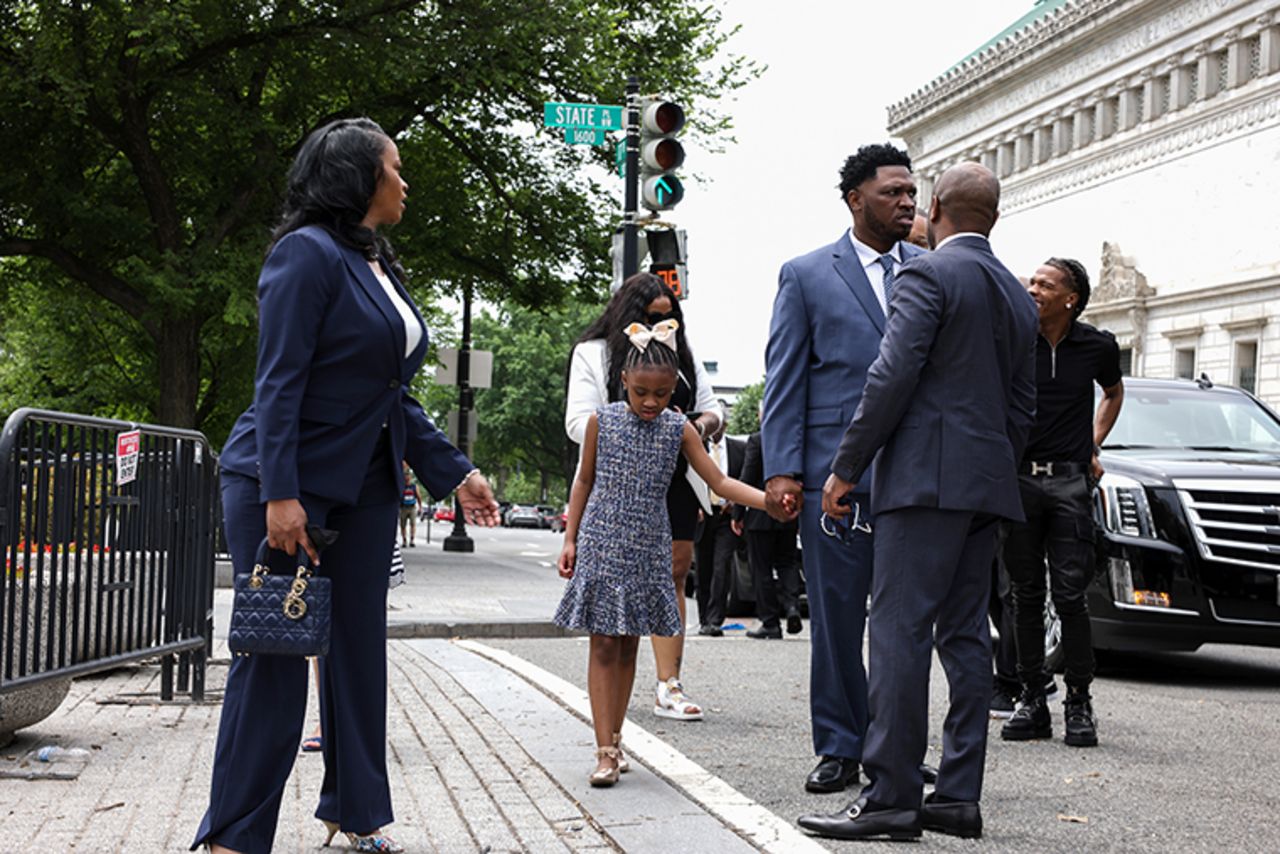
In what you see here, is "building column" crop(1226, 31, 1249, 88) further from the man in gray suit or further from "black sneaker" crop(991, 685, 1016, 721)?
the man in gray suit

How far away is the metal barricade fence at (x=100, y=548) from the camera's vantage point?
596 centimetres

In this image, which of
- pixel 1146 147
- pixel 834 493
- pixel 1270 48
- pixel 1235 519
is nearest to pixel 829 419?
pixel 834 493

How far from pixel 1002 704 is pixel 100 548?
4.36 metres

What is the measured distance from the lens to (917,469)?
509cm

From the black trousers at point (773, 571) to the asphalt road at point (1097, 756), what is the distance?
1.88 metres

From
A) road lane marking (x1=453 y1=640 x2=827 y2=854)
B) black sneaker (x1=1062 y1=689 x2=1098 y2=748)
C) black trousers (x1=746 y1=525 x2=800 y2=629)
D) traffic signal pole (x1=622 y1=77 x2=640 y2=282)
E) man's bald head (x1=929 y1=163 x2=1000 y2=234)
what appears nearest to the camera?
road lane marking (x1=453 y1=640 x2=827 y2=854)

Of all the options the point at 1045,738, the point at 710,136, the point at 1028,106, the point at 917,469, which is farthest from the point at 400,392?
the point at 1028,106

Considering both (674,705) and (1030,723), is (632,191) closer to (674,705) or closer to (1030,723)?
(674,705)

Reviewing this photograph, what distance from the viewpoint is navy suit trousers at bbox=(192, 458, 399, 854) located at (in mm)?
→ 4250

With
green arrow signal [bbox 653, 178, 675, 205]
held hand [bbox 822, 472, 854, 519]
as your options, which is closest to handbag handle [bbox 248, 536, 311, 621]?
held hand [bbox 822, 472, 854, 519]

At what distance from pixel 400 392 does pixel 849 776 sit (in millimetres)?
2303

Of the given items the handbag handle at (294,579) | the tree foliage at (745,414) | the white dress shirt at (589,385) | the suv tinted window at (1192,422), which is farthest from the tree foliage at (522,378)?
the handbag handle at (294,579)

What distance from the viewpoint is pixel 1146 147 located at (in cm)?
5831

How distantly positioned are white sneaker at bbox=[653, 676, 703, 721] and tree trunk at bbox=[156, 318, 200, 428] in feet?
59.9
